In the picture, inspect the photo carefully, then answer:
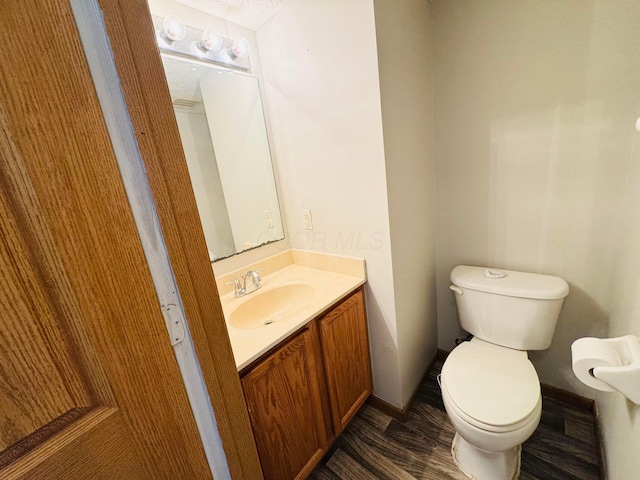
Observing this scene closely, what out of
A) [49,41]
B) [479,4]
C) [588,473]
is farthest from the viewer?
[479,4]

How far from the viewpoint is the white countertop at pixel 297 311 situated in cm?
90

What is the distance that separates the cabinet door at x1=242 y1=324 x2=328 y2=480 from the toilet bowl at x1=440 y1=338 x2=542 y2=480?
1.96 feet

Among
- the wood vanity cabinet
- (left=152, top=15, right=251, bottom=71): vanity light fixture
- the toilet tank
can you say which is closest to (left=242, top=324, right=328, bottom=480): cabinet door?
the wood vanity cabinet

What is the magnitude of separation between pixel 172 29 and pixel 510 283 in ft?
6.52

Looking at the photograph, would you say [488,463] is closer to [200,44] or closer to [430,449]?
[430,449]

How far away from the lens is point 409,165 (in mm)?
1327

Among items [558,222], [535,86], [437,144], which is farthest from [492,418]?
→ [535,86]

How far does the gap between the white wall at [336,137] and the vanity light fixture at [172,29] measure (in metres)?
0.44

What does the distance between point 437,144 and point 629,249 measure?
961mm

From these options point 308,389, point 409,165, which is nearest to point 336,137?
point 409,165

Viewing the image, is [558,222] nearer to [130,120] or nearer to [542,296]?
[542,296]

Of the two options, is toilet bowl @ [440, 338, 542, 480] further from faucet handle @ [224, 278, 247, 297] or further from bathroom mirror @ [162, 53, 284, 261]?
bathroom mirror @ [162, 53, 284, 261]

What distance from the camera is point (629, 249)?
1.02m

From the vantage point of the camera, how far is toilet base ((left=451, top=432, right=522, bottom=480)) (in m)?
1.12
